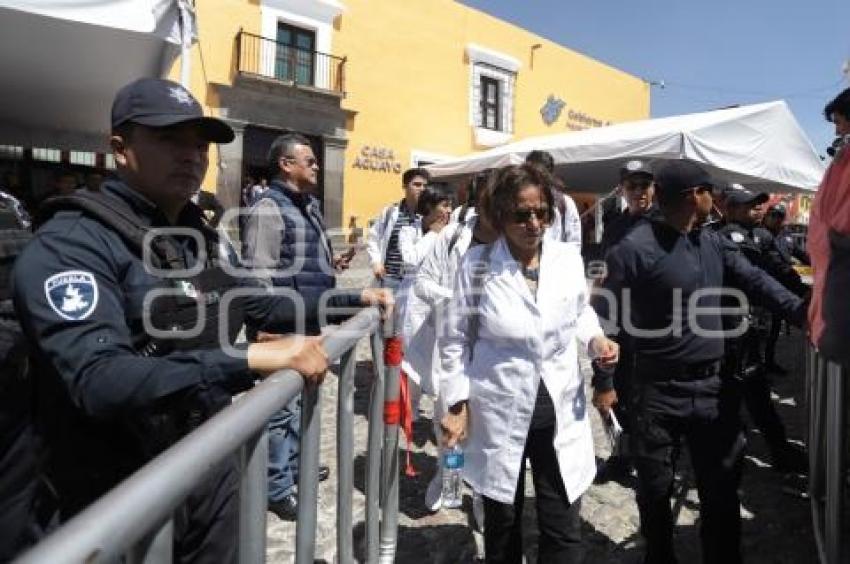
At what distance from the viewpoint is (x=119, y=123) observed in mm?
1505

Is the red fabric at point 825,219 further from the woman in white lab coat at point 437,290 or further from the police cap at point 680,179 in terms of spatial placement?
the woman in white lab coat at point 437,290

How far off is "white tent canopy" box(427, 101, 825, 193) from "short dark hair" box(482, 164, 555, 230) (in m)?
3.69

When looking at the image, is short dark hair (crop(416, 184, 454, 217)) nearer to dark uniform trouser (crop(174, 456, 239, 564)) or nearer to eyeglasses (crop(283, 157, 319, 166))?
eyeglasses (crop(283, 157, 319, 166))

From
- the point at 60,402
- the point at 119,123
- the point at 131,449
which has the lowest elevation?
the point at 131,449

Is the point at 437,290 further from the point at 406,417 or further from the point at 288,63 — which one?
the point at 288,63

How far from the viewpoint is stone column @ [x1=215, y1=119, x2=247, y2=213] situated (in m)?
13.8

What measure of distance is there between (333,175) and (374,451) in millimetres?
14000

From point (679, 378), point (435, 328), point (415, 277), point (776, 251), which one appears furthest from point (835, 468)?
point (776, 251)

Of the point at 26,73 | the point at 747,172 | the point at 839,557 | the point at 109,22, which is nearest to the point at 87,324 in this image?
the point at 109,22

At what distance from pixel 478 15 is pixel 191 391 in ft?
63.6

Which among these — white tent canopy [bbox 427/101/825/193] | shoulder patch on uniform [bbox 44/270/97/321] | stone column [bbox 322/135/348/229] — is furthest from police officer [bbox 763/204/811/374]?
stone column [bbox 322/135/348/229]

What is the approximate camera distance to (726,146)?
666 cm

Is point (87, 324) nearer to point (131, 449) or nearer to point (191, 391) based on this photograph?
point (191, 391)

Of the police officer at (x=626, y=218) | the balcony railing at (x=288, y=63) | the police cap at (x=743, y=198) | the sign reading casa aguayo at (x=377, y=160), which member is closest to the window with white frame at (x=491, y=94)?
the sign reading casa aguayo at (x=377, y=160)
